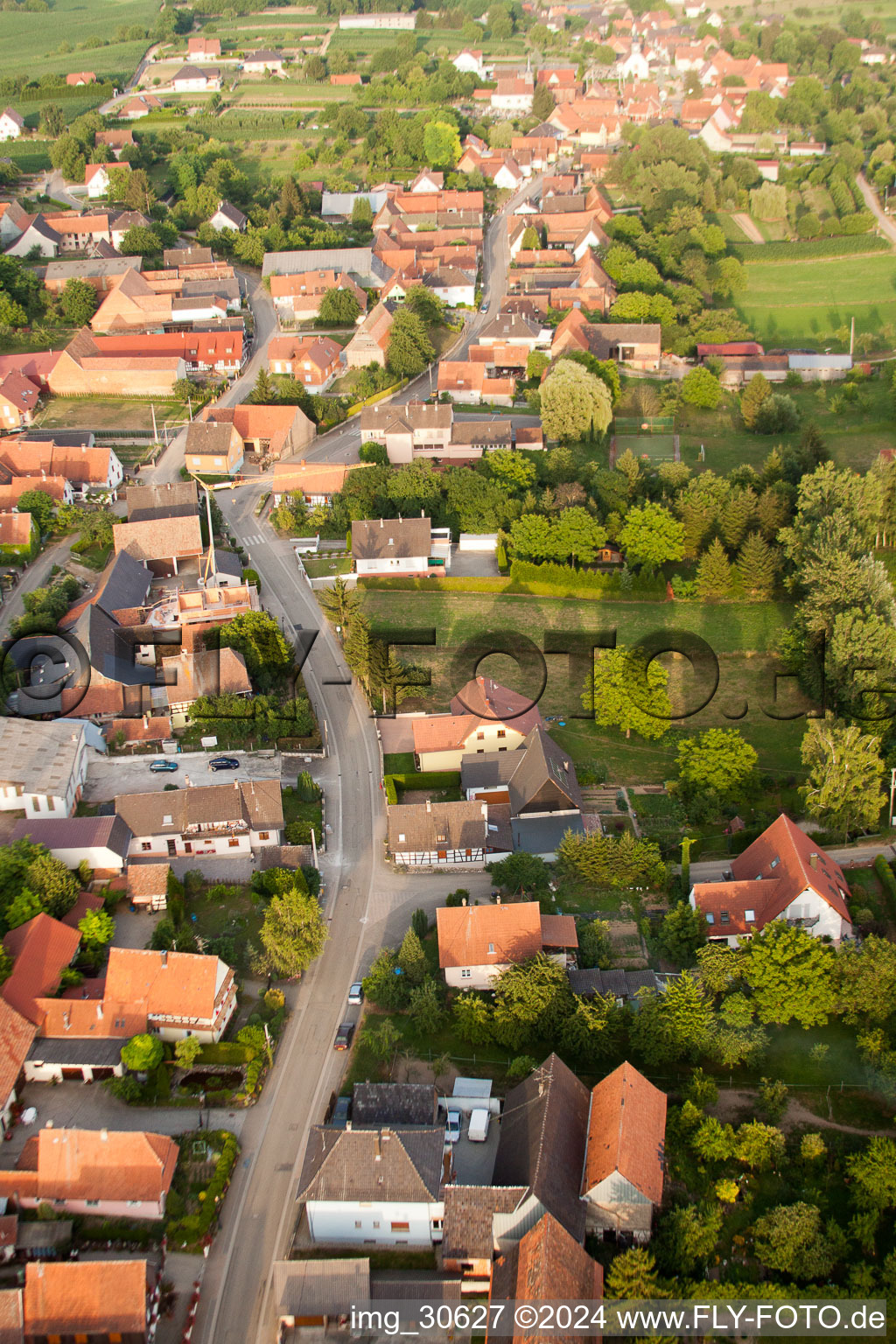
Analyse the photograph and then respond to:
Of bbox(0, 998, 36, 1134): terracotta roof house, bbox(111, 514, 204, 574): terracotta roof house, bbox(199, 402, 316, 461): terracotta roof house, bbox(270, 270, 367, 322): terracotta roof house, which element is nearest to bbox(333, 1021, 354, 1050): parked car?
bbox(0, 998, 36, 1134): terracotta roof house

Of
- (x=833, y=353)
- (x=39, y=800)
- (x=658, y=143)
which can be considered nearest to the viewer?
(x=39, y=800)

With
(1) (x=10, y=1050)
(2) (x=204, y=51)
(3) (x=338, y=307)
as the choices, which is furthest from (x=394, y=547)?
(2) (x=204, y=51)

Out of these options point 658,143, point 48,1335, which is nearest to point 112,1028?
point 48,1335

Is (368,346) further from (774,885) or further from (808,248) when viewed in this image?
(774,885)

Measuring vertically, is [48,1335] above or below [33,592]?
below

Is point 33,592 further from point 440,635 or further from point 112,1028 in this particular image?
point 112,1028

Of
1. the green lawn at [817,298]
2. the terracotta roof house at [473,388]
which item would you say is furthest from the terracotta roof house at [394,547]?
the green lawn at [817,298]
